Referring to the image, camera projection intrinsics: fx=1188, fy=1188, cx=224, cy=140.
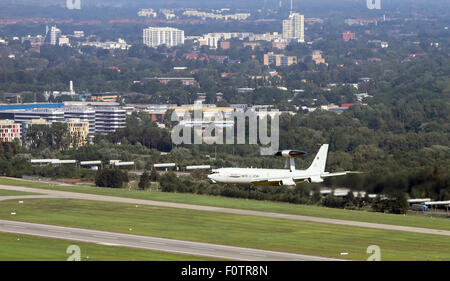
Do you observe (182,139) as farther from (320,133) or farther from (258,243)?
(258,243)

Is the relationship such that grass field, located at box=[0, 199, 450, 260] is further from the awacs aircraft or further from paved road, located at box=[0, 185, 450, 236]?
the awacs aircraft

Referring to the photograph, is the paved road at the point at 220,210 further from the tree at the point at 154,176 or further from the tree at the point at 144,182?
the tree at the point at 154,176

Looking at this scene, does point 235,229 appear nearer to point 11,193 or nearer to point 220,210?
point 220,210

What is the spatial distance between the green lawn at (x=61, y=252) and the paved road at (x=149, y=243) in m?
1.28

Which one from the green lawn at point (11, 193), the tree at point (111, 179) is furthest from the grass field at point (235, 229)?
the tree at point (111, 179)

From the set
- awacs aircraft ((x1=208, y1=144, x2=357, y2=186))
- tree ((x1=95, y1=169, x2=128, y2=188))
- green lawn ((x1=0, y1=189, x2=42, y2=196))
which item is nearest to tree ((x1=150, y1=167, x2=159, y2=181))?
tree ((x1=95, y1=169, x2=128, y2=188))

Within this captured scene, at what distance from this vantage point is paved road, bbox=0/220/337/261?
57.9 metres

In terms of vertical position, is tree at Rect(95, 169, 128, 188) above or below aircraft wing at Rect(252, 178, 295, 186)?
below

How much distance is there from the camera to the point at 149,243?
61.7 m

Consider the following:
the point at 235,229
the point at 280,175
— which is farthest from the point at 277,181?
the point at 235,229

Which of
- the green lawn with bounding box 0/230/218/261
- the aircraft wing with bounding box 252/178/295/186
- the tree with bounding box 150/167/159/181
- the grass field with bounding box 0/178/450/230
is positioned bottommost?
the grass field with bounding box 0/178/450/230

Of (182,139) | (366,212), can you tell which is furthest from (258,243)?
(182,139)

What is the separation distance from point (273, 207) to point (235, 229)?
11942 mm

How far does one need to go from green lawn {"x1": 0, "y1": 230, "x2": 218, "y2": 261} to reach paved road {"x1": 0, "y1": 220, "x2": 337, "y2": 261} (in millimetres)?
1284
